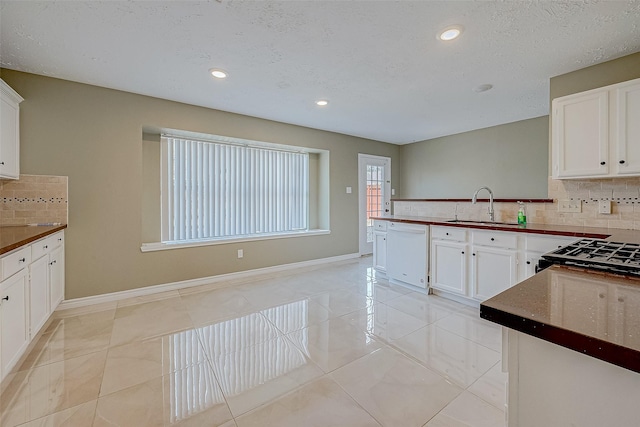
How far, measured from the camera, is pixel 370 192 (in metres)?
5.80

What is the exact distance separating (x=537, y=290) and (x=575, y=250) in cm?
78

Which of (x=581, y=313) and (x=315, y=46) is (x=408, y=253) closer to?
(x=315, y=46)

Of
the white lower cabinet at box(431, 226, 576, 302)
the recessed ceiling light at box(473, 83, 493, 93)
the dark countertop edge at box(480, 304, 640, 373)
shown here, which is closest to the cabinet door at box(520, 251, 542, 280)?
the white lower cabinet at box(431, 226, 576, 302)

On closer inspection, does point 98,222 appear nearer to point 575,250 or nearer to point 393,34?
point 393,34

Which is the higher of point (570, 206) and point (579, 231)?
point (570, 206)

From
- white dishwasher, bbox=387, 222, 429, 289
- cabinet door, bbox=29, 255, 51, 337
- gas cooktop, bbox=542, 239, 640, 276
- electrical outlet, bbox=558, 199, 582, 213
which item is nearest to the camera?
gas cooktop, bbox=542, 239, 640, 276

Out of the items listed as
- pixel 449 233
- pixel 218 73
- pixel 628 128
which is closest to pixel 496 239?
pixel 449 233

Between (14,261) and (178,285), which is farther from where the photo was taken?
(178,285)

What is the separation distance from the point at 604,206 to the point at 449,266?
4.89 feet

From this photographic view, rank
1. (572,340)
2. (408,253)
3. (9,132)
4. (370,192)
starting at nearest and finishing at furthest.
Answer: (572,340), (9,132), (408,253), (370,192)

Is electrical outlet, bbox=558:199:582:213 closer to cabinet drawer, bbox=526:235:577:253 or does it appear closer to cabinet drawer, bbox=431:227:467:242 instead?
cabinet drawer, bbox=526:235:577:253

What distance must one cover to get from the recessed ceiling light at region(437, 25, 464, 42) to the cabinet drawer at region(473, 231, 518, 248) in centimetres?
181

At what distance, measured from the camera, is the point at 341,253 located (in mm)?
5230

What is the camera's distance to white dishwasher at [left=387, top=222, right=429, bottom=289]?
3.30m
